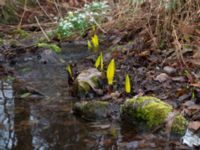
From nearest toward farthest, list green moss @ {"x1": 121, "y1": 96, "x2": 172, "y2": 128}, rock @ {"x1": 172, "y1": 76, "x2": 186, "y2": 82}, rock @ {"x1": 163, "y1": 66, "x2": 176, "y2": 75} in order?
green moss @ {"x1": 121, "y1": 96, "x2": 172, "y2": 128} → rock @ {"x1": 172, "y1": 76, "x2": 186, "y2": 82} → rock @ {"x1": 163, "y1": 66, "x2": 176, "y2": 75}

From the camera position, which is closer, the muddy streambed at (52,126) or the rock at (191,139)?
the rock at (191,139)

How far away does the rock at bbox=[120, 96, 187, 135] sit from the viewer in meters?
2.52

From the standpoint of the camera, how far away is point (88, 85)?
328 centimetres

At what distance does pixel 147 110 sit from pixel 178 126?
0.79 feet

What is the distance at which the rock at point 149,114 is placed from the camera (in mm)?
2520

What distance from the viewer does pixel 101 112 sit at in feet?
9.26

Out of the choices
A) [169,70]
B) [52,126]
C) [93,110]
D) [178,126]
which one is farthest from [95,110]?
[169,70]

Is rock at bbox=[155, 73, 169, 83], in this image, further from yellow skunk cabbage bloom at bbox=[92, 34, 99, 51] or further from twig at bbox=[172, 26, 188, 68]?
yellow skunk cabbage bloom at bbox=[92, 34, 99, 51]

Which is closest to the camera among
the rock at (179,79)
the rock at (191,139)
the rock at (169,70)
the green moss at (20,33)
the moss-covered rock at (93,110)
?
the rock at (191,139)

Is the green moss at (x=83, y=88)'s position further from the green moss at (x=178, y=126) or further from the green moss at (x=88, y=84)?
the green moss at (x=178, y=126)

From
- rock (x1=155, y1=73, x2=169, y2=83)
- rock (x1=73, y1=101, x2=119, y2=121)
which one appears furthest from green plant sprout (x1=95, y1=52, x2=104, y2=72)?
rock (x1=73, y1=101, x2=119, y2=121)

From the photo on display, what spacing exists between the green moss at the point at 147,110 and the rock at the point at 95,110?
11cm

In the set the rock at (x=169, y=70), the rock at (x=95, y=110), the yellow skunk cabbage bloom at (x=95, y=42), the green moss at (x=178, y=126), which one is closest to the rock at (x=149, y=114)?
the green moss at (x=178, y=126)

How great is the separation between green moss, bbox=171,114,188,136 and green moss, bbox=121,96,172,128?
0.26 ft
